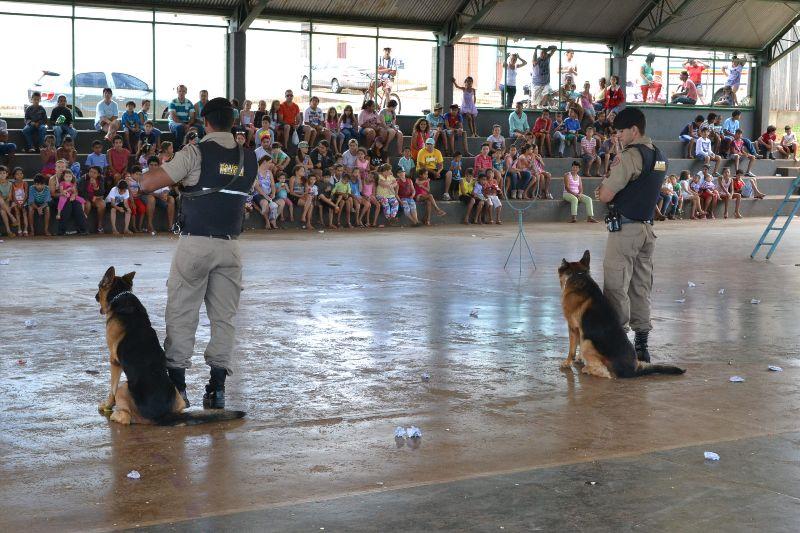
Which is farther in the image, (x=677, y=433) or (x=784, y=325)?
(x=784, y=325)

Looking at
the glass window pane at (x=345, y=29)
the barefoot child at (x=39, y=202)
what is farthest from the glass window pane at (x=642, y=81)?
the barefoot child at (x=39, y=202)

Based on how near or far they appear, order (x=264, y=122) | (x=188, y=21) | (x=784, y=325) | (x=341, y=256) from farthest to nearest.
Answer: (x=188, y=21) → (x=264, y=122) → (x=341, y=256) → (x=784, y=325)

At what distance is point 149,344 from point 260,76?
21.8 metres

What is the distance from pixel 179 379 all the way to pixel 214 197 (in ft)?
3.88

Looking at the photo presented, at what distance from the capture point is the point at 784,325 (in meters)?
10.0

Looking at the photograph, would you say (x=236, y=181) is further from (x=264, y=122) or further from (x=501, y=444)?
(x=264, y=122)

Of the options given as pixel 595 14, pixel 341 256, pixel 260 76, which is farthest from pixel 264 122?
pixel 595 14

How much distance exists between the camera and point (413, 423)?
6195 mm

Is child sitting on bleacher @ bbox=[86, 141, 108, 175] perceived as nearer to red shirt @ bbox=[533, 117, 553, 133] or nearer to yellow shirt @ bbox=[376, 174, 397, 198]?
yellow shirt @ bbox=[376, 174, 397, 198]

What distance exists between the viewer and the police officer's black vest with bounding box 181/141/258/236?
241 inches

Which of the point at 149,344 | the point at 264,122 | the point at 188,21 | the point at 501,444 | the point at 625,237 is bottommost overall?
the point at 501,444

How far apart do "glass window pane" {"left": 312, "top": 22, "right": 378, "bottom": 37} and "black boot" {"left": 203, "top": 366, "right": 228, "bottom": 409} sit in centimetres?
2263

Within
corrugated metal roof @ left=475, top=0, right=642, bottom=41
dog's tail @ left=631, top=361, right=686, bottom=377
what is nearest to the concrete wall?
corrugated metal roof @ left=475, top=0, right=642, bottom=41

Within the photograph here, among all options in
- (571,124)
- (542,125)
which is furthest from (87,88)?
(571,124)
